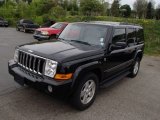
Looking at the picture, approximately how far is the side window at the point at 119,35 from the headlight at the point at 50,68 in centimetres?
182

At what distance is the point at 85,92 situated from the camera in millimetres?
4449

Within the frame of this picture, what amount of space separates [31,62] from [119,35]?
244cm

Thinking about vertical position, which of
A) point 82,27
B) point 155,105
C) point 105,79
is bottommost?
point 155,105

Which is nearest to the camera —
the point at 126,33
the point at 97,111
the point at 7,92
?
the point at 97,111

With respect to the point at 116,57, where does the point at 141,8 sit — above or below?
above

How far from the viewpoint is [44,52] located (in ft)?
13.6

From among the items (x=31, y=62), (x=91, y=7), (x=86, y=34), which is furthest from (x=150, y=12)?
(x=31, y=62)

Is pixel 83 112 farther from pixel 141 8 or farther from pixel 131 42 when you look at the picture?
pixel 141 8

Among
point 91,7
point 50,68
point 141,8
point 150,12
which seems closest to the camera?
point 50,68

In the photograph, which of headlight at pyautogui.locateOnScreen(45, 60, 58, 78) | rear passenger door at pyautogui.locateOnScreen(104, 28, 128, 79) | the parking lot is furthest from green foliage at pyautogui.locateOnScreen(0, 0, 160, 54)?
headlight at pyautogui.locateOnScreen(45, 60, 58, 78)

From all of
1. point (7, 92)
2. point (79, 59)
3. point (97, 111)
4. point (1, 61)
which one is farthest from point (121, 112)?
point (1, 61)

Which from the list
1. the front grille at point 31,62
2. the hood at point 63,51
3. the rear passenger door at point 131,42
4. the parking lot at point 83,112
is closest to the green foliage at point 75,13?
the rear passenger door at point 131,42

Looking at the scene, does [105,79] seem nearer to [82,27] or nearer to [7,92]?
[82,27]

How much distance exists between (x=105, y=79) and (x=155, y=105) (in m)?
1.31
